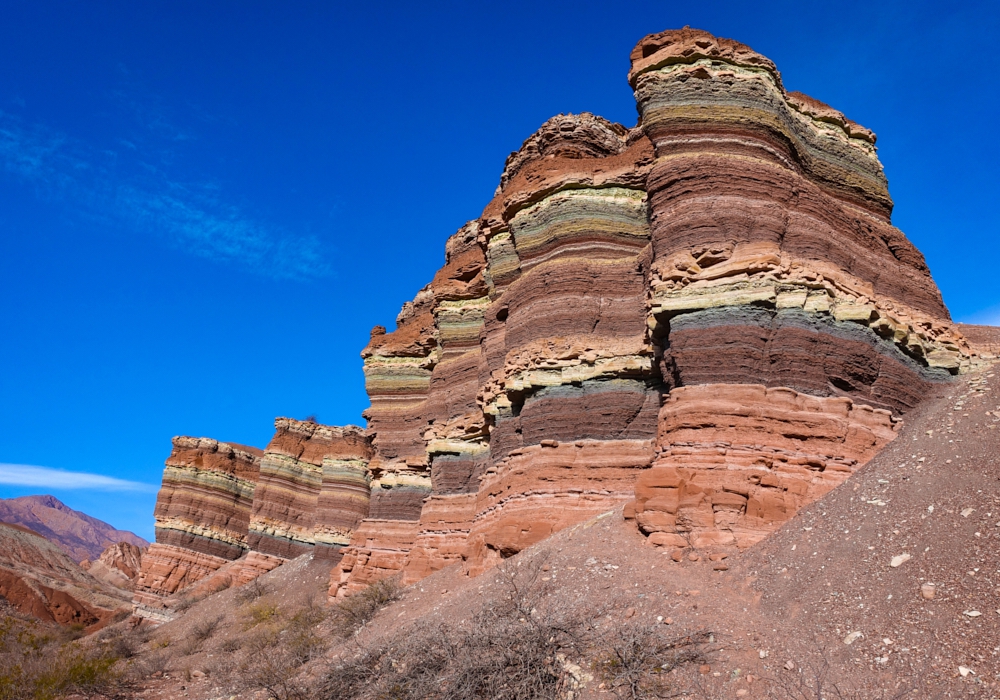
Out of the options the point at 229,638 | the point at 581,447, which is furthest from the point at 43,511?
the point at 581,447

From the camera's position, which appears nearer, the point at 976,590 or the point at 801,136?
the point at 976,590

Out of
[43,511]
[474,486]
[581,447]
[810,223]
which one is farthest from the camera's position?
[43,511]

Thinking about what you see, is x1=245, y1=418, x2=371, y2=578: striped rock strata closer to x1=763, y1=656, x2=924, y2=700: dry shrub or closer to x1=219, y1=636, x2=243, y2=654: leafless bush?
x1=219, y1=636, x2=243, y2=654: leafless bush

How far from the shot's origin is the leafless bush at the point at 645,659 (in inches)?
249

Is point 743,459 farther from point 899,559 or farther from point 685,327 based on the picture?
point 899,559

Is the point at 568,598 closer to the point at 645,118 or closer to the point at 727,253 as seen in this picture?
the point at 727,253

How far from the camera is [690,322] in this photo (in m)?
11.6

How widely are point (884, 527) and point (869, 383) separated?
4.39 m

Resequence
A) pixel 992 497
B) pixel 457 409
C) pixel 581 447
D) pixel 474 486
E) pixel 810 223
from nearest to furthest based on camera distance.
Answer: pixel 992 497 < pixel 810 223 < pixel 581 447 < pixel 474 486 < pixel 457 409

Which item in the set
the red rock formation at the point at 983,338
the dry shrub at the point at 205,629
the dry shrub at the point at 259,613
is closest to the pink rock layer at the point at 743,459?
the red rock formation at the point at 983,338

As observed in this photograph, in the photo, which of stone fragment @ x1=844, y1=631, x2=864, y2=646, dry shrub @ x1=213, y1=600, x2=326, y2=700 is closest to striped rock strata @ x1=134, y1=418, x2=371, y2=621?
dry shrub @ x1=213, y1=600, x2=326, y2=700

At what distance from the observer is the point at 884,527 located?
790 cm

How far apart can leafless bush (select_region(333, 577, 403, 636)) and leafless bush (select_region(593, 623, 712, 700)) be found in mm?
8338

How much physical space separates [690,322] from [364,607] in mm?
10044
